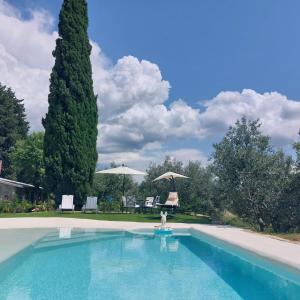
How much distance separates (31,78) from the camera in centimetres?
2277

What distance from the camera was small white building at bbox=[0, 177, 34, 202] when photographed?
80.5 feet

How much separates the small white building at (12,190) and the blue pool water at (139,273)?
49.2 ft

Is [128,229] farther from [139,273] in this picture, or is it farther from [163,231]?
[139,273]

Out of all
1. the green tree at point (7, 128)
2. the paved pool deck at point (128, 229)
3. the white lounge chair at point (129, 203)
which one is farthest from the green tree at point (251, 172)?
the green tree at point (7, 128)

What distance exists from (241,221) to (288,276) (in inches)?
442

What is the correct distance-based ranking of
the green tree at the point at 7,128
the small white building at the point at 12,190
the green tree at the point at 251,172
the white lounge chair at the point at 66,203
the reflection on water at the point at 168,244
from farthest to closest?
the green tree at the point at 7,128
the small white building at the point at 12,190
the white lounge chair at the point at 66,203
the green tree at the point at 251,172
the reflection on water at the point at 168,244

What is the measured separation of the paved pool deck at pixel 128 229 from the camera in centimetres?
769

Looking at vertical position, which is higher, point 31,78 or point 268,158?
point 31,78

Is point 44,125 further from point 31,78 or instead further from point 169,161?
point 169,161

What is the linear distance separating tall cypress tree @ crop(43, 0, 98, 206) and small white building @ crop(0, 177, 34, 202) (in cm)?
448

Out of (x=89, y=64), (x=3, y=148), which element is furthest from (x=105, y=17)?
(x=3, y=148)

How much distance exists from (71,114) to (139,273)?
16.4 metres

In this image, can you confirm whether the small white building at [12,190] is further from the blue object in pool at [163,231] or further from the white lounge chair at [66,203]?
the blue object in pool at [163,231]

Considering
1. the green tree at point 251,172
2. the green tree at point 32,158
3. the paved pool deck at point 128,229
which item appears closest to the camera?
the paved pool deck at point 128,229
